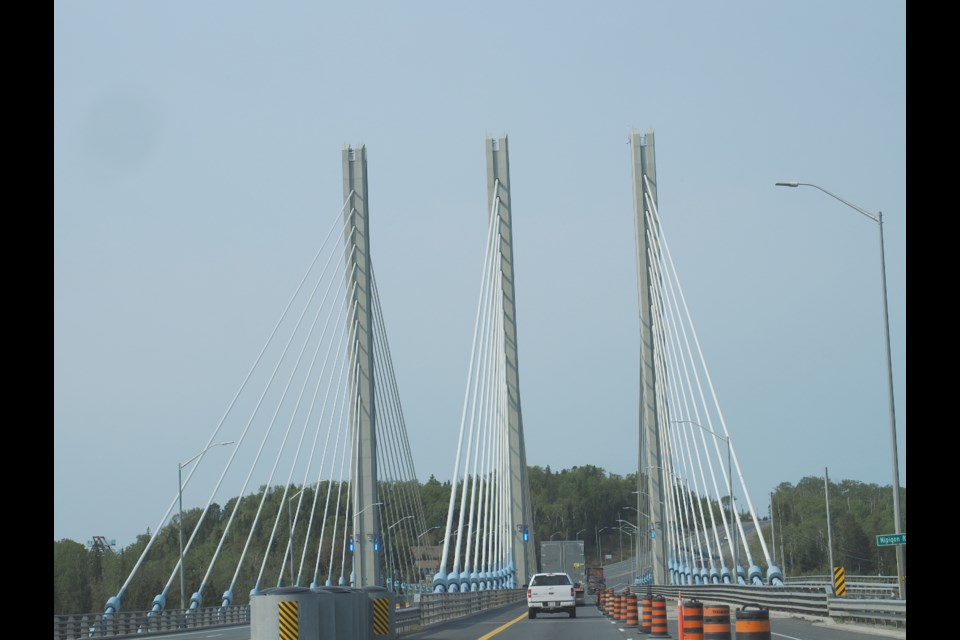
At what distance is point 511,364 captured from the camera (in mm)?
66625

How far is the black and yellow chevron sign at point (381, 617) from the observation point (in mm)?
27594

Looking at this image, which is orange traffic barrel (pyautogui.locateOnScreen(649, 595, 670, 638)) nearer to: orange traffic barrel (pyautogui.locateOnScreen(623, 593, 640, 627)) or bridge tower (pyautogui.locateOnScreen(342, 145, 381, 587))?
orange traffic barrel (pyautogui.locateOnScreen(623, 593, 640, 627))

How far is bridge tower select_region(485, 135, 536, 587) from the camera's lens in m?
64.3

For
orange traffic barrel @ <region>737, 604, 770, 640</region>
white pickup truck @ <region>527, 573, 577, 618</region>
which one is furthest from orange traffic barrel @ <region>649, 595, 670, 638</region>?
white pickup truck @ <region>527, 573, 577, 618</region>

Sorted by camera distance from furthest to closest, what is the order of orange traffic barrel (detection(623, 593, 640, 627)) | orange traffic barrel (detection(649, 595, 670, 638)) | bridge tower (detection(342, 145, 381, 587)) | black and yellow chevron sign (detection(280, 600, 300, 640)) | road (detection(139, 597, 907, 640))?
bridge tower (detection(342, 145, 381, 587))
orange traffic barrel (detection(623, 593, 640, 627))
orange traffic barrel (detection(649, 595, 670, 638))
road (detection(139, 597, 907, 640))
black and yellow chevron sign (detection(280, 600, 300, 640))

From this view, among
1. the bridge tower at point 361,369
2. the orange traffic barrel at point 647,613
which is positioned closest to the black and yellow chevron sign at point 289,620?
the orange traffic barrel at point 647,613

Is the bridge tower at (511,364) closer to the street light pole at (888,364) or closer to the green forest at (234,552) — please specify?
the green forest at (234,552)

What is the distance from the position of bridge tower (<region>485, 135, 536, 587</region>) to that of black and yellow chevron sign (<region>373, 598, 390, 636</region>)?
3743cm

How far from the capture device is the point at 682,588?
59812mm

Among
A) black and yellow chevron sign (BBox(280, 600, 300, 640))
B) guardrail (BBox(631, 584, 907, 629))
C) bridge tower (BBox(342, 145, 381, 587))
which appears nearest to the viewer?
black and yellow chevron sign (BBox(280, 600, 300, 640))

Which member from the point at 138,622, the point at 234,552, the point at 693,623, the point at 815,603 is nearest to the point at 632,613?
the point at 815,603

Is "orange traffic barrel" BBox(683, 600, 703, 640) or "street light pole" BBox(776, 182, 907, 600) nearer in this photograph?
"orange traffic barrel" BBox(683, 600, 703, 640)

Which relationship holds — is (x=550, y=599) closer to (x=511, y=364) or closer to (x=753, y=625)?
(x=511, y=364)

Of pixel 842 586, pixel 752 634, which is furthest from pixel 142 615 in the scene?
pixel 752 634
